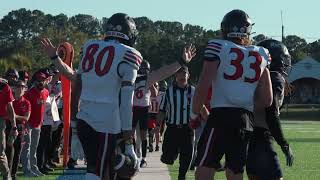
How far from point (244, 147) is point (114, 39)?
1.66 metres

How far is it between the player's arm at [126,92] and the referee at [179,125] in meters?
4.58

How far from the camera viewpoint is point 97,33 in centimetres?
11944

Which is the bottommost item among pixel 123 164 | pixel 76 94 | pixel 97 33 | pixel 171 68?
pixel 123 164

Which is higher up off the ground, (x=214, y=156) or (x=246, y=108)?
(x=246, y=108)

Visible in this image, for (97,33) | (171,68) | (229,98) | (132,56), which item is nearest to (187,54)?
(171,68)

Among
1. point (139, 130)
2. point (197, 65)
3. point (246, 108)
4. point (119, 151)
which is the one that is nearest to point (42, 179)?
point (139, 130)

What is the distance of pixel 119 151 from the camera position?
23.0 feet

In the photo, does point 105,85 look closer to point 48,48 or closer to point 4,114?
point 48,48

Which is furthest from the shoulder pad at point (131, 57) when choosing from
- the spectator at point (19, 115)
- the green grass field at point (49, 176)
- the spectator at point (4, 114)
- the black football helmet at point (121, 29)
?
the green grass field at point (49, 176)

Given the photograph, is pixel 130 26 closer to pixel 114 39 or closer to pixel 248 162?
pixel 114 39

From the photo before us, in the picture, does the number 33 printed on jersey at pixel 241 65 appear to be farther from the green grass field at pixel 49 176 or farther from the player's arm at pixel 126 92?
the green grass field at pixel 49 176

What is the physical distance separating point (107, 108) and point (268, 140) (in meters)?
1.60

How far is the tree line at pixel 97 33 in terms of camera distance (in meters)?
86.4

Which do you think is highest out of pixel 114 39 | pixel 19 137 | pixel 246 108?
pixel 114 39
